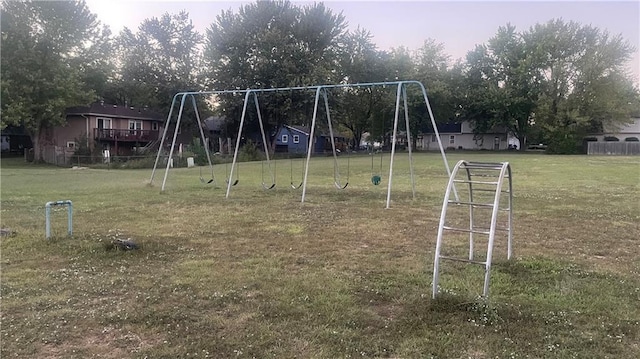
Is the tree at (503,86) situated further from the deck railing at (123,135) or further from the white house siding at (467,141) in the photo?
the deck railing at (123,135)

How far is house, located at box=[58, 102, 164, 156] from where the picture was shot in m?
41.0

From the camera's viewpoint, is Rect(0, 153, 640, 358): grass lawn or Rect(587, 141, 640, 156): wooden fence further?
Rect(587, 141, 640, 156): wooden fence

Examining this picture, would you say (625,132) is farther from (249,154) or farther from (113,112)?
(113,112)

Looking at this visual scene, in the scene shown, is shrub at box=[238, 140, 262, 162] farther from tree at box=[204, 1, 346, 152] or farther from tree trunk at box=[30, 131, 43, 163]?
tree trunk at box=[30, 131, 43, 163]

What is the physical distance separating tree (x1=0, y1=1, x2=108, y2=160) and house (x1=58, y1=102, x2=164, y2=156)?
2898 millimetres

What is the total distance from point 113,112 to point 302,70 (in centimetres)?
1720

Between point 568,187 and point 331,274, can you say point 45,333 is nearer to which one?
point 331,274

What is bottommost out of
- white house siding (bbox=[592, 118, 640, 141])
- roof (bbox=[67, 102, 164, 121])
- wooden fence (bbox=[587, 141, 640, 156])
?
wooden fence (bbox=[587, 141, 640, 156])

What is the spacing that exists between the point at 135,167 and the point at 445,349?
29.5m

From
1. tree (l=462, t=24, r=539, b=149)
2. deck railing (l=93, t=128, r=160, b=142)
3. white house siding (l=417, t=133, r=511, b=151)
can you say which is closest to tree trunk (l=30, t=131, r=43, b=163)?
deck railing (l=93, t=128, r=160, b=142)

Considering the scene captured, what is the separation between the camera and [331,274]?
5.61 m

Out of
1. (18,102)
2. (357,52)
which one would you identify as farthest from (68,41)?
(357,52)

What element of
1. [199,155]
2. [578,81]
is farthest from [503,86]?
[199,155]

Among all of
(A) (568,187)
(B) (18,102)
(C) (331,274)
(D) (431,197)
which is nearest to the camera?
(C) (331,274)
